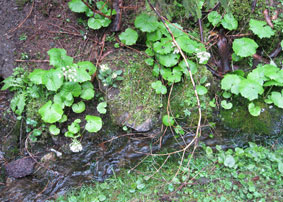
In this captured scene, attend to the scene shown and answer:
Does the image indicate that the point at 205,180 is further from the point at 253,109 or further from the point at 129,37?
the point at 129,37

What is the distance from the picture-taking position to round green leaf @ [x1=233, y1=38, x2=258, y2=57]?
2.70 meters

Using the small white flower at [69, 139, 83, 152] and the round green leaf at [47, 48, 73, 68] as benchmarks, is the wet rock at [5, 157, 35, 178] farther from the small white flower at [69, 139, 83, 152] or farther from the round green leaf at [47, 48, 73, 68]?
the round green leaf at [47, 48, 73, 68]

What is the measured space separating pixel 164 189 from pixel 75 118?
1441 millimetres

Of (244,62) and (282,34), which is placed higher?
(282,34)

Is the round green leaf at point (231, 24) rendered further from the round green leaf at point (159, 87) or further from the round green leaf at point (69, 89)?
the round green leaf at point (69, 89)

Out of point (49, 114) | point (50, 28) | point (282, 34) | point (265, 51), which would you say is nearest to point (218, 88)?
point (265, 51)

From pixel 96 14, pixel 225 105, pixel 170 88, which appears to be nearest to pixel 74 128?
pixel 170 88

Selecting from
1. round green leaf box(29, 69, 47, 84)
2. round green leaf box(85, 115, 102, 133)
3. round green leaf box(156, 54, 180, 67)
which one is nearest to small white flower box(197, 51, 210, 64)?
round green leaf box(156, 54, 180, 67)

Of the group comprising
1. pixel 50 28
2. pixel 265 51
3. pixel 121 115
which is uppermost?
pixel 265 51

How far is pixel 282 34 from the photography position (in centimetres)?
292

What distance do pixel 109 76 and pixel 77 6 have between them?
1.07 m

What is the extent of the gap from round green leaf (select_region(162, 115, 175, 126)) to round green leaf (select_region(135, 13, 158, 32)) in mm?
1109

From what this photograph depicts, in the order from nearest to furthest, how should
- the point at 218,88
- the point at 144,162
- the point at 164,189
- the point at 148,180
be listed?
the point at 164,189 < the point at 148,180 < the point at 144,162 < the point at 218,88

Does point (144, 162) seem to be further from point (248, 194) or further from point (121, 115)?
point (248, 194)
